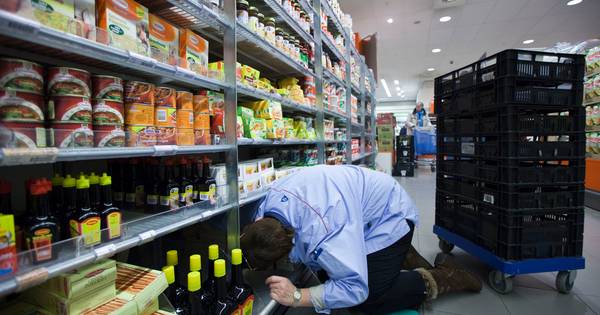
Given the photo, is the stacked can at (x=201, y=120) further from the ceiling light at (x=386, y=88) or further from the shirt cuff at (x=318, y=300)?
the ceiling light at (x=386, y=88)

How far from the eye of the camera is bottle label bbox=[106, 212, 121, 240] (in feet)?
3.48

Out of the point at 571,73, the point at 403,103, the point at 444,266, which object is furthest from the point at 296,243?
the point at 403,103

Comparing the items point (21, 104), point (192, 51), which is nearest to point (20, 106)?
point (21, 104)

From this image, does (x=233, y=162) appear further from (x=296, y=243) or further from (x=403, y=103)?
(x=403, y=103)

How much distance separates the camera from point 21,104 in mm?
859

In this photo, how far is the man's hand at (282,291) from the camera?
4.45ft

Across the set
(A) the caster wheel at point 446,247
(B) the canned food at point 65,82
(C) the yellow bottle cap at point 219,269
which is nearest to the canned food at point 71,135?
(B) the canned food at point 65,82

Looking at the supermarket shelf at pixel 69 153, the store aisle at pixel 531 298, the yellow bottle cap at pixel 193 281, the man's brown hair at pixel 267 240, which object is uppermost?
the supermarket shelf at pixel 69 153

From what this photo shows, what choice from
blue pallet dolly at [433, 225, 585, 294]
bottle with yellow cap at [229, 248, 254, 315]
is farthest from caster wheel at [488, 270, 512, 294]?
bottle with yellow cap at [229, 248, 254, 315]

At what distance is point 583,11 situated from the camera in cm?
682

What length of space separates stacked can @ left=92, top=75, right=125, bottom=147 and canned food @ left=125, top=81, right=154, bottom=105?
0.20ft

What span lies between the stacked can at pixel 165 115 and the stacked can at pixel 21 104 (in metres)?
0.42

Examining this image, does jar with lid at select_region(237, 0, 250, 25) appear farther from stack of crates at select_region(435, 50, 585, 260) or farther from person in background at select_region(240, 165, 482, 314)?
stack of crates at select_region(435, 50, 585, 260)

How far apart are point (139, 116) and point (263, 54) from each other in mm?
1453
